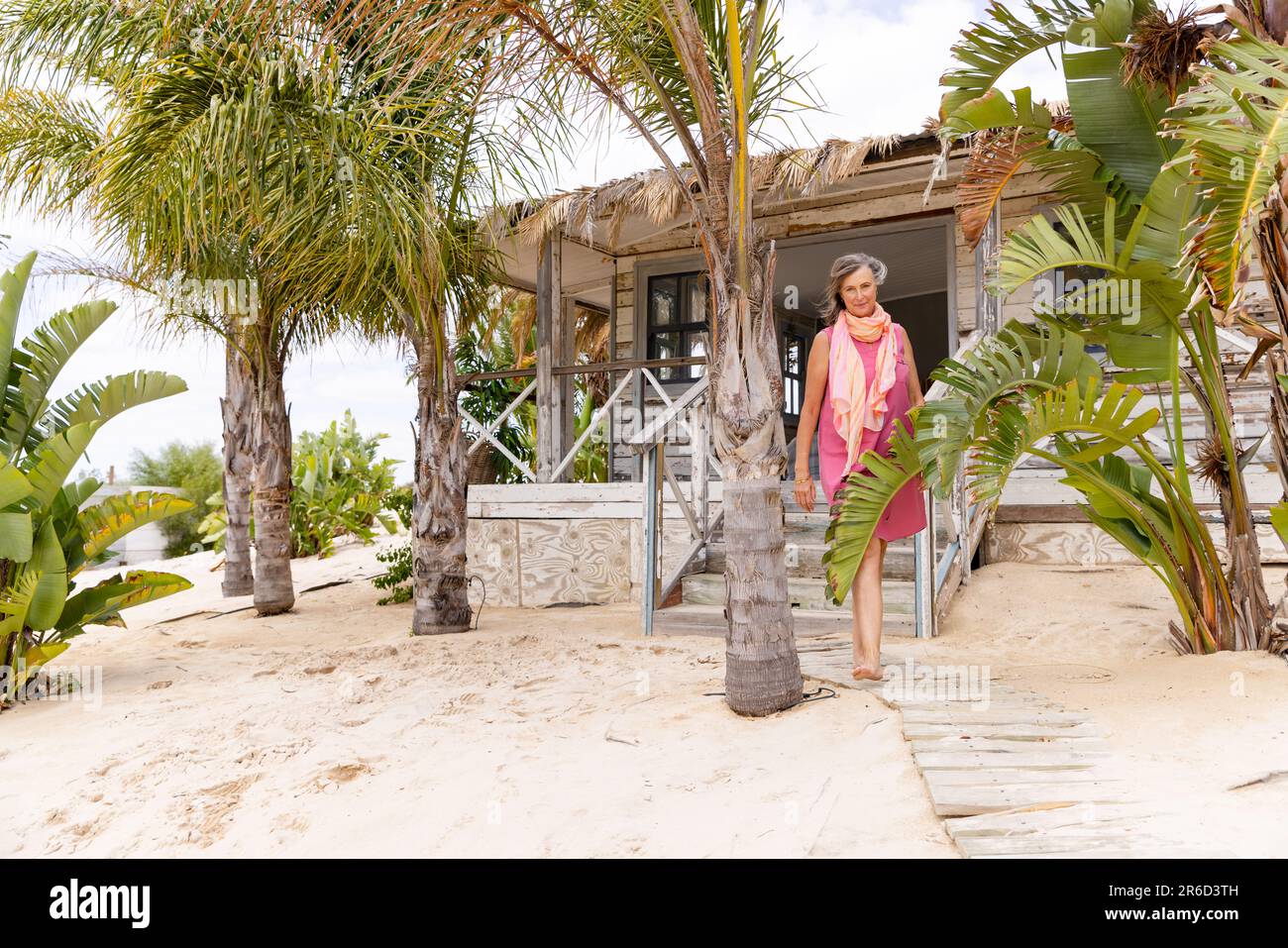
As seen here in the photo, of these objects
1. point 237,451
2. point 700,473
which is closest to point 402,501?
point 237,451

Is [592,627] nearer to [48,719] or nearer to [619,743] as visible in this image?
[619,743]

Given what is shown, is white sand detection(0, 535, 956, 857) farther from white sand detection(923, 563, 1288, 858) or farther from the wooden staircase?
white sand detection(923, 563, 1288, 858)

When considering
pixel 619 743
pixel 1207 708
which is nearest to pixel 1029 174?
pixel 1207 708

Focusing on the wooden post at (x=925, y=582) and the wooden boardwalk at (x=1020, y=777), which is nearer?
the wooden boardwalk at (x=1020, y=777)

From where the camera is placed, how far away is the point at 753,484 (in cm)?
365

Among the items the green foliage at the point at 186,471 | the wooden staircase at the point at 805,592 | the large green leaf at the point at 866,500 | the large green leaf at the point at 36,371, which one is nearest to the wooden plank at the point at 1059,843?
the large green leaf at the point at 866,500

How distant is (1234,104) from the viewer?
113 inches

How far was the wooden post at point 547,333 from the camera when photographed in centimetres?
845

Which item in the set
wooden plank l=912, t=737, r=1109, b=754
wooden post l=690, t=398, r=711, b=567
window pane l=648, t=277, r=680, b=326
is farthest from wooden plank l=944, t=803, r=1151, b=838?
window pane l=648, t=277, r=680, b=326

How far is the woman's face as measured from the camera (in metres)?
3.88

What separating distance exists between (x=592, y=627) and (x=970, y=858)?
4330 mm

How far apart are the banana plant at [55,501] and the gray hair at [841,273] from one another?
4.21 meters

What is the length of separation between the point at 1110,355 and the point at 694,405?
5.00 m

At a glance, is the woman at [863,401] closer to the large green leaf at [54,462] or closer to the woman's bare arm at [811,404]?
the woman's bare arm at [811,404]
